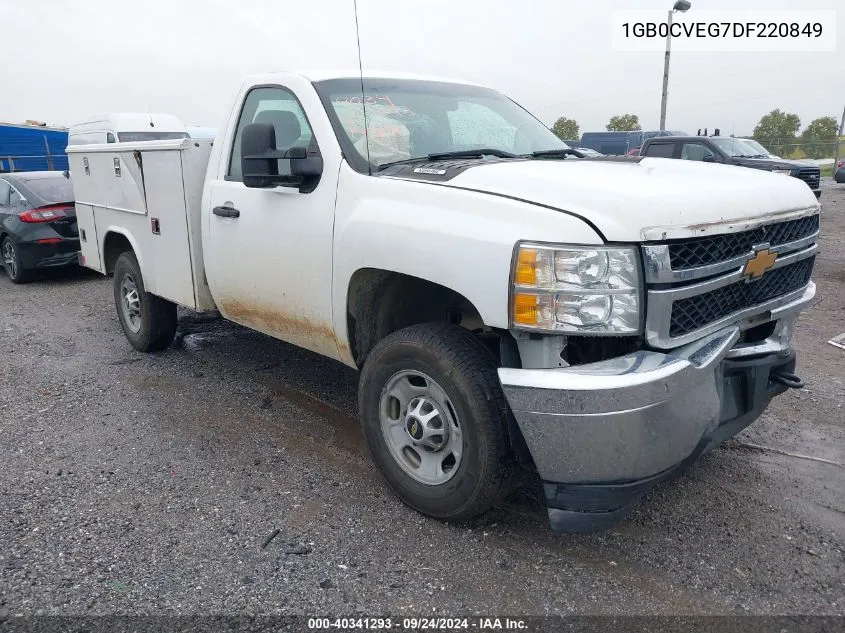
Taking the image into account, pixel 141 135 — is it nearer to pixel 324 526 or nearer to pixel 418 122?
pixel 418 122

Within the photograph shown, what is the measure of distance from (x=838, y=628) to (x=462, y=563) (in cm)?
141

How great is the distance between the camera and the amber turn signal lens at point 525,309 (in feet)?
8.34

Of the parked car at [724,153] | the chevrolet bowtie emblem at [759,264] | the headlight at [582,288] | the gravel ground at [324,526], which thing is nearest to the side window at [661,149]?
the parked car at [724,153]

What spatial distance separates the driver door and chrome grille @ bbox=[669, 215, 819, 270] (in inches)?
66.9

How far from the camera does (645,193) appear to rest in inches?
102

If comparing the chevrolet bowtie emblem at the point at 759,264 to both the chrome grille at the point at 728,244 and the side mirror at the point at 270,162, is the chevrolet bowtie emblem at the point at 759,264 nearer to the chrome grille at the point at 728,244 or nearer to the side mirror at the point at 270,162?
the chrome grille at the point at 728,244

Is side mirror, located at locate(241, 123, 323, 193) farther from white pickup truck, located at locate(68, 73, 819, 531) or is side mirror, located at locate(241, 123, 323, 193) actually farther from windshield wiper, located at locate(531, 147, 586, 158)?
windshield wiper, located at locate(531, 147, 586, 158)

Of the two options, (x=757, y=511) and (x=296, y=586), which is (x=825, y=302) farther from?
(x=296, y=586)

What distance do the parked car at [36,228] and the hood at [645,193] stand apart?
25.7ft

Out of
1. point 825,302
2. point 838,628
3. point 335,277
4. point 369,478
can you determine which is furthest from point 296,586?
point 825,302

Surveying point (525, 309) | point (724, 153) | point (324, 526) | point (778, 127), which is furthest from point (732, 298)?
point (778, 127)

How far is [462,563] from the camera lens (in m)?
2.90

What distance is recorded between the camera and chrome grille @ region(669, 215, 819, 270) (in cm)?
256

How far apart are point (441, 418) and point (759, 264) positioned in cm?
151
